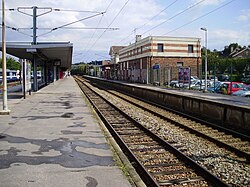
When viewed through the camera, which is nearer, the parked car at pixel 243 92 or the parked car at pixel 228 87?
the parked car at pixel 243 92

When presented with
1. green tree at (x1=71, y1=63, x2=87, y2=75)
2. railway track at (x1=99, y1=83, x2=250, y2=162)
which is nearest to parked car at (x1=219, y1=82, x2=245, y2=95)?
railway track at (x1=99, y1=83, x2=250, y2=162)

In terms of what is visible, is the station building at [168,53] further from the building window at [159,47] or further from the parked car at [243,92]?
the parked car at [243,92]

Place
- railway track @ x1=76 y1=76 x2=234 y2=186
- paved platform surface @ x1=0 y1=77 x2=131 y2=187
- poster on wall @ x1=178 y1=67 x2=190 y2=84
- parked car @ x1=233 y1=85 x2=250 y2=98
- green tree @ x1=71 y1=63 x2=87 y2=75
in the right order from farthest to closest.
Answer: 1. green tree @ x1=71 y1=63 x2=87 y2=75
2. poster on wall @ x1=178 y1=67 x2=190 y2=84
3. parked car @ x1=233 y1=85 x2=250 y2=98
4. railway track @ x1=76 y1=76 x2=234 y2=186
5. paved platform surface @ x1=0 y1=77 x2=131 y2=187

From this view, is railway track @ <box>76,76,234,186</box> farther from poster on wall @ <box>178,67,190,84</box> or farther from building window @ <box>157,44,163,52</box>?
building window @ <box>157,44,163,52</box>

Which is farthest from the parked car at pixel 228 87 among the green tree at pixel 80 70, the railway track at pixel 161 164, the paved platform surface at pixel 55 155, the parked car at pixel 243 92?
the green tree at pixel 80 70

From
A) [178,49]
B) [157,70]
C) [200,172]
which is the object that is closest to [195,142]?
[200,172]

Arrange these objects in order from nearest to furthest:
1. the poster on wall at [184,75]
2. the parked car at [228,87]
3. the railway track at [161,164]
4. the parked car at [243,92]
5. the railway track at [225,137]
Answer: the railway track at [161,164] < the railway track at [225,137] < the parked car at [243,92] < the parked car at [228,87] < the poster on wall at [184,75]

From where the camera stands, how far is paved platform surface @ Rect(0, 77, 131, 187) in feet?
18.4

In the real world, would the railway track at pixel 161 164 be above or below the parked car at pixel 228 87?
below

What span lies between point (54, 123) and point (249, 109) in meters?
6.86

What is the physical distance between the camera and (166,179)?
241 inches

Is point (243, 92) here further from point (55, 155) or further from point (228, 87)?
point (55, 155)

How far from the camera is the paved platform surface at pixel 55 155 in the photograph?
18.4ft

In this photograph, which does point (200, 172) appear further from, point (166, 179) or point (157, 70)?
point (157, 70)
